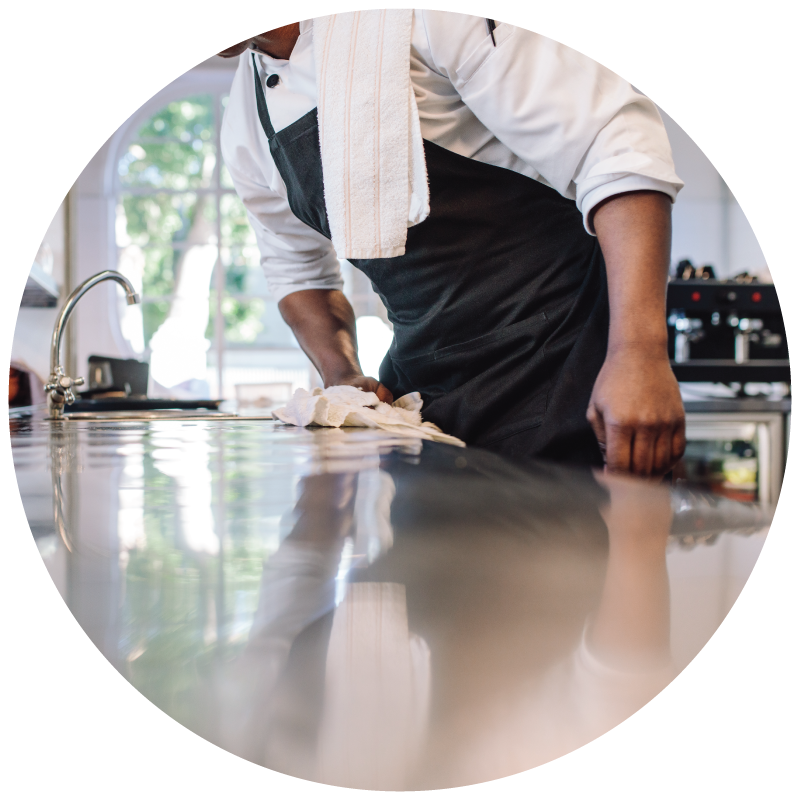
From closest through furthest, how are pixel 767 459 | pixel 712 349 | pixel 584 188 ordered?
1. pixel 584 188
2. pixel 767 459
3. pixel 712 349

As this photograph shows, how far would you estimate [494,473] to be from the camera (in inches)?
15.0

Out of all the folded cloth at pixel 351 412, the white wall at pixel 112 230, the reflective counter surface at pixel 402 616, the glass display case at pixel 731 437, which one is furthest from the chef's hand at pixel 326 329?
the white wall at pixel 112 230

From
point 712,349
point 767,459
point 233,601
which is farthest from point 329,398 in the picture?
point 712,349

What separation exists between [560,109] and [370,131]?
198 mm

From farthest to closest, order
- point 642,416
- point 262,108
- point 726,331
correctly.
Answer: point 726,331 → point 262,108 → point 642,416

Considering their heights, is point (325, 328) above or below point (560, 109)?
below

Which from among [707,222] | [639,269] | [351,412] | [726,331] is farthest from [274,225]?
[707,222]

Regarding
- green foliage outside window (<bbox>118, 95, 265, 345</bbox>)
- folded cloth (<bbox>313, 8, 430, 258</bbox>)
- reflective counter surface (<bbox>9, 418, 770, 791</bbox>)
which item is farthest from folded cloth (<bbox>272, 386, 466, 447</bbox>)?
green foliage outside window (<bbox>118, 95, 265, 345</bbox>)

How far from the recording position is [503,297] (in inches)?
26.8

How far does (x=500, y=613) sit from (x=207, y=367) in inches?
152

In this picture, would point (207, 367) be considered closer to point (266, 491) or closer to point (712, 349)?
point (712, 349)

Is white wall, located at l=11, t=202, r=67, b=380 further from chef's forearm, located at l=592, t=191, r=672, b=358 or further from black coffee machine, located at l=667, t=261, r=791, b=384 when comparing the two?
chef's forearm, located at l=592, t=191, r=672, b=358

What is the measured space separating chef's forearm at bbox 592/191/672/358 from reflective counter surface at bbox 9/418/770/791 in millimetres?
268

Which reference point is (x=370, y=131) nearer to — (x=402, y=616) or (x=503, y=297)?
(x=503, y=297)
